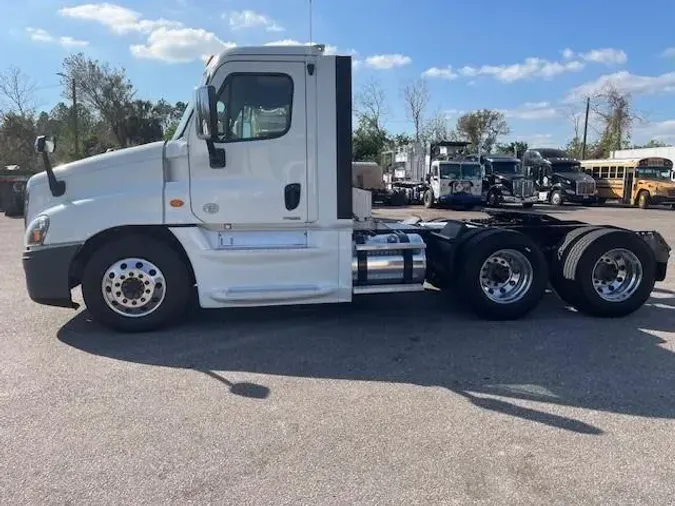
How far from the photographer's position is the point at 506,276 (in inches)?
258

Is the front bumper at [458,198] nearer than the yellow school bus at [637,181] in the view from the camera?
Yes

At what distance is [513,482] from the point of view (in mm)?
3107

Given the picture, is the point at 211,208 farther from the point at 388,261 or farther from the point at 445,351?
the point at 445,351

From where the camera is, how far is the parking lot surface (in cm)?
308

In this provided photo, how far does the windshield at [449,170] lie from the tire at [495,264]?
2186 cm

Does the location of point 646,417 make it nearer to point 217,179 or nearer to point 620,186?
point 217,179

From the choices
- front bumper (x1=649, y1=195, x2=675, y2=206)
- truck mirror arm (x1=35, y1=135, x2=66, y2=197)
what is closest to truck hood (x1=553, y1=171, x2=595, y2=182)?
front bumper (x1=649, y1=195, x2=675, y2=206)

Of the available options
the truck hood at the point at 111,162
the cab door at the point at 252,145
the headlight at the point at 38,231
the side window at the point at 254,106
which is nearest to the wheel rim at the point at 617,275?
the cab door at the point at 252,145

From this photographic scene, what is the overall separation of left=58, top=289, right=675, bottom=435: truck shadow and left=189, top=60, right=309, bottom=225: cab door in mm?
1362

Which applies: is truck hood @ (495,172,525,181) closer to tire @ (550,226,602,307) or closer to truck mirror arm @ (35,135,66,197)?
tire @ (550,226,602,307)

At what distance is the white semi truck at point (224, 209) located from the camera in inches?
220

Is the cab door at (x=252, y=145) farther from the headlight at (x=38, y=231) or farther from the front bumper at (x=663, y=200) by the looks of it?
the front bumper at (x=663, y=200)

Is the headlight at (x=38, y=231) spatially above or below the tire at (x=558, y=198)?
above

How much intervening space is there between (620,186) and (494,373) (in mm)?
31876
